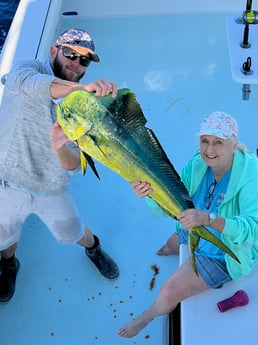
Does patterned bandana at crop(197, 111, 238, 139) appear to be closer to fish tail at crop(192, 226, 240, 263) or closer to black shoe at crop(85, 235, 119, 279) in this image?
fish tail at crop(192, 226, 240, 263)

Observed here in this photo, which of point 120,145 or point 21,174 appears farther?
point 21,174

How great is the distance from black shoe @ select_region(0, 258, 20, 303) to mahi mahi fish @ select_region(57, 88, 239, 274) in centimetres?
122

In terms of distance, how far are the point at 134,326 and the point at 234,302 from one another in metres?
0.54

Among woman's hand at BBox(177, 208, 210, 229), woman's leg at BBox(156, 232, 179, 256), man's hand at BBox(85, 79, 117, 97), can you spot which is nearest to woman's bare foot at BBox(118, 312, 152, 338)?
woman's leg at BBox(156, 232, 179, 256)

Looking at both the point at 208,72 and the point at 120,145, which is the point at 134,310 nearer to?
the point at 120,145

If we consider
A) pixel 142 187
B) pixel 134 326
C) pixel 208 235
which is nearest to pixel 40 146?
pixel 142 187

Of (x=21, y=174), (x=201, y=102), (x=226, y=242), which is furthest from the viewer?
Result: (x=201, y=102)

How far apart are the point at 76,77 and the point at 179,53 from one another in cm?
210

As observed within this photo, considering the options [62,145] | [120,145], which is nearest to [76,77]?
[62,145]

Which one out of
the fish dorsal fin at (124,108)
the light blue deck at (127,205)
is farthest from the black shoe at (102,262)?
the fish dorsal fin at (124,108)

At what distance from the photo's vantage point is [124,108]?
146cm

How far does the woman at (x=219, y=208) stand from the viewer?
1.89m

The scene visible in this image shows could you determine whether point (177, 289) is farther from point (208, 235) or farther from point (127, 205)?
point (127, 205)

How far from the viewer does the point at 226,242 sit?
2008mm
